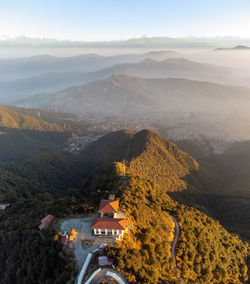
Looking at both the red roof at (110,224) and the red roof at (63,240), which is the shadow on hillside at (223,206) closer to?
the red roof at (110,224)

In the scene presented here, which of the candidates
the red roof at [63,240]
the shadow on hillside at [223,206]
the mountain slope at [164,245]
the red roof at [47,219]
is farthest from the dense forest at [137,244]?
the shadow on hillside at [223,206]

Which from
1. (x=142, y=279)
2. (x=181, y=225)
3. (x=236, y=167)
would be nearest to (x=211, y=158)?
(x=236, y=167)

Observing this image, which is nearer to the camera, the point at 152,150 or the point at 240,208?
the point at 240,208

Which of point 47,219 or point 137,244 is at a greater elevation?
point 137,244

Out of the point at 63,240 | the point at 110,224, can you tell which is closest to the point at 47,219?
the point at 63,240

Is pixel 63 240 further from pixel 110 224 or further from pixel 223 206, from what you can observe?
pixel 223 206

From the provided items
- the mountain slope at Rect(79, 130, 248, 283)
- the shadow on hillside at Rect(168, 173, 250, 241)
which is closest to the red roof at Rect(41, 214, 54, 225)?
the mountain slope at Rect(79, 130, 248, 283)

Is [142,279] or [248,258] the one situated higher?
[142,279]

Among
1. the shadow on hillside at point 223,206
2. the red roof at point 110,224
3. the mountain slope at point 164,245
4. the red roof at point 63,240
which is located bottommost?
the shadow on hillside at point 223,206

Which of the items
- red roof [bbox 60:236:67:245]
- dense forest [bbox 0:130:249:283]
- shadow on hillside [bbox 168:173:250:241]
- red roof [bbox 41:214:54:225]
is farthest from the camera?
shadow on hillside [bbox 168:173:250:241]

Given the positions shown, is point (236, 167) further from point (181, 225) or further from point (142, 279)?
point (142, 279)

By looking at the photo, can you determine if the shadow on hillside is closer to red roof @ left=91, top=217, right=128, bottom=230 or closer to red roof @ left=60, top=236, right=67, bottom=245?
red roof @ left=91, top=217, right=128, bottom=230
